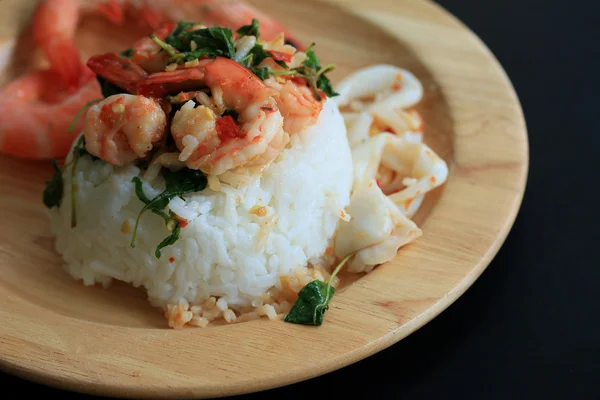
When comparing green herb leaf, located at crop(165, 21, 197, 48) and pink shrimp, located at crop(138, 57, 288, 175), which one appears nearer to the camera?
pink shrimp, located at crop(138, 57, 288, 175)

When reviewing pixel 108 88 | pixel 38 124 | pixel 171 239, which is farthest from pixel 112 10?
pixel 171 239

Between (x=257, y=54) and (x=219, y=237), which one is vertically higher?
(x=257, y=54)

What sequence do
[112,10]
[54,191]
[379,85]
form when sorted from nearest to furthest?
[54,191] → [379,85] → [112,10]

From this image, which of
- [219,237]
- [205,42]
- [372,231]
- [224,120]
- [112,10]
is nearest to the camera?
[224,120]

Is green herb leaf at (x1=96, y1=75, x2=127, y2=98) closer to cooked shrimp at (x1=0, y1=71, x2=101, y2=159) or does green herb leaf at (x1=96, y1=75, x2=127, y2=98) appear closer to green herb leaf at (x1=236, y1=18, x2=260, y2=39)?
cooked shrimp at (x1=0, y1=71, x2=101, y2=159)

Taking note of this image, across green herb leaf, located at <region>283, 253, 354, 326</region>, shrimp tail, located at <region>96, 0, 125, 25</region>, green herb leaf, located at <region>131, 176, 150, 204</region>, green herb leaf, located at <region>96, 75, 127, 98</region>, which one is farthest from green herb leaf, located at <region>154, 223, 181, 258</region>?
shrimp tail, located at <region>96, 0, 125, 25</region>

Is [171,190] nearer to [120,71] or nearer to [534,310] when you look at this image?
[120,71]
